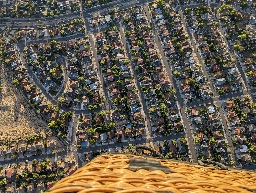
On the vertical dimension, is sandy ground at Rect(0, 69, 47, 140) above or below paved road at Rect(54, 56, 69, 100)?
below

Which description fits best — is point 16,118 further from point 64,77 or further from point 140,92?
point 140,92

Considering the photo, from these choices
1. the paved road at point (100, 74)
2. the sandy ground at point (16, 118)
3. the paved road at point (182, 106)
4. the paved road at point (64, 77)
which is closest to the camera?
the paved road at point (182, 106)

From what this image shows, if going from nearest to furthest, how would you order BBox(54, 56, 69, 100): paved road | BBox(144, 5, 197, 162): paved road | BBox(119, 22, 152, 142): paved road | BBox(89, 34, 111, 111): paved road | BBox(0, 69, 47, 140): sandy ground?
BBox(144, 5, 197, 162): paved road → BBox(119, 22, 152, 142): paved road → BBox(0, 69, 47, 140): sandy ground → BBox(89, 34, 111, 111): paved road → BBox(54, 56, 69, 100): paved road

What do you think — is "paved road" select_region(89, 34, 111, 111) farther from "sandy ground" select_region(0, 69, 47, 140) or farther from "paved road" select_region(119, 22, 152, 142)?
"sandy ground" select_region(0, 69, 47, 140)

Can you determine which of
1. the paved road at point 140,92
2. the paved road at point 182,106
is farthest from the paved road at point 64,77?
the paved road at point 182,106

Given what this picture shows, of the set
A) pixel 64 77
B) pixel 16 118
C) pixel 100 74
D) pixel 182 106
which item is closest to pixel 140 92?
pixel 182 106

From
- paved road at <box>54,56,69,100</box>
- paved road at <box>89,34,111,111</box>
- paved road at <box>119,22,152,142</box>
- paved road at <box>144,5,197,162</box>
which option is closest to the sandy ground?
paved road at <box>54,56,69,100</box>

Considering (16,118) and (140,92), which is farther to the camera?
(140,92)

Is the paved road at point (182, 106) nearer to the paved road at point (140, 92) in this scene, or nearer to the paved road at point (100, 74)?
the paved road at point (140, 92)

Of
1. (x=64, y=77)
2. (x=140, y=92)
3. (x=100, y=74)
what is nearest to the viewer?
(x=140, y=92)

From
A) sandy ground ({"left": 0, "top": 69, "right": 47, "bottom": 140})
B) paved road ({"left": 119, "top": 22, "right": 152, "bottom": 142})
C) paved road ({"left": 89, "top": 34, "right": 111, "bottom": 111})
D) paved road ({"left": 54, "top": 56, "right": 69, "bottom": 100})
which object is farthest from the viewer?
paved road ({"left": 54, "top": 56, "right": 69, "bottom": 100})

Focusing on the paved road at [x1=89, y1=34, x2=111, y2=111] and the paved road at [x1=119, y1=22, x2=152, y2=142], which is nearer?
the paved road at [x1=119, y1=22, x2=152, y2=142]

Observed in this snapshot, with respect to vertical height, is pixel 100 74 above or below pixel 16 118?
above
